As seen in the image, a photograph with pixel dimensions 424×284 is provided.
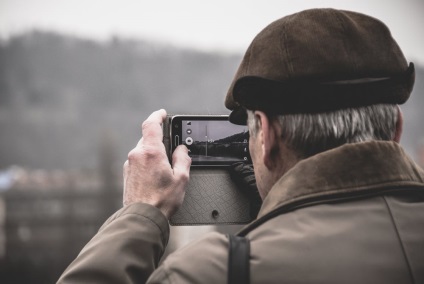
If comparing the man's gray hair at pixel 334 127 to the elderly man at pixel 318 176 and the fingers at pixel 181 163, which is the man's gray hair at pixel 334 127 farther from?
the fingers at pixel 181 163

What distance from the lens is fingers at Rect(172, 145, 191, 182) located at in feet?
3.22

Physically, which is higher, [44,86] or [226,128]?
[226,128]

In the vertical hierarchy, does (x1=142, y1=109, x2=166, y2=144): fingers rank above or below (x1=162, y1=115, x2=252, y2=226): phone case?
above

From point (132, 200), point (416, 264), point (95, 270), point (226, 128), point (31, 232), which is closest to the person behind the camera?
point (416, 264)

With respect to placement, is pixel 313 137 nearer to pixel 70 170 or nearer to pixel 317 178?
pixel 317 178

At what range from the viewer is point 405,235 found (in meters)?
0.67

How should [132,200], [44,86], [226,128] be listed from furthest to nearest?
[44,86] → [226,128] → [132,200]

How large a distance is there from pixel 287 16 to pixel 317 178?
0.27 metres

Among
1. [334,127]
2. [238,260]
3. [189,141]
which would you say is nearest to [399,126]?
[334,127]

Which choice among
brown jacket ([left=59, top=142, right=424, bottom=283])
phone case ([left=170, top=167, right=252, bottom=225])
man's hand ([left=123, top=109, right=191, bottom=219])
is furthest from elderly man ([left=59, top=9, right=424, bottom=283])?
phone case ([left=170, top=167, right=252, bottom=225])

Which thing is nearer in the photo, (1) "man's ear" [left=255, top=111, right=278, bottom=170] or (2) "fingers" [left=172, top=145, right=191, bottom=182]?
(1) "man's ear" [left=255, top=111, right=278, bottom=170]

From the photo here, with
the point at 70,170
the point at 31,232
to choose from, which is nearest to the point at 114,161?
the point at 70,170

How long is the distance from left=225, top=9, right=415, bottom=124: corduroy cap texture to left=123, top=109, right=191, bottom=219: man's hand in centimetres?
25

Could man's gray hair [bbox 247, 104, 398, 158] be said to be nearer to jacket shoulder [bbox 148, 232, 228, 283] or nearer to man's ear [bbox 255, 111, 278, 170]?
man's ear [bbox 255, 111, 278, 170]
